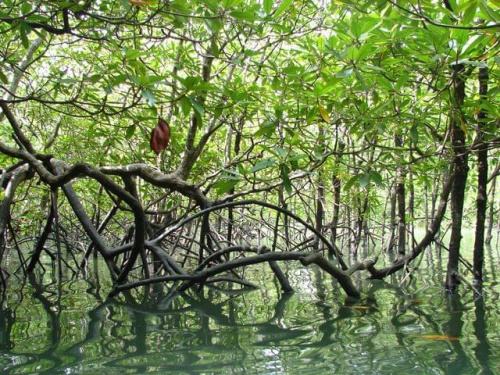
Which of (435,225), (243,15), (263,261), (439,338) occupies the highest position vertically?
(243,15)

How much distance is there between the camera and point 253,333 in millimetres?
2369

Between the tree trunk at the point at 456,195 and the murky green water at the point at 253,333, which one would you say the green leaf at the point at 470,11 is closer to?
the murky green water at the point at 253,333

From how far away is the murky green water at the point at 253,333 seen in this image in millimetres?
1857

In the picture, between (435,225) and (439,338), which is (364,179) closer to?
(439,338)

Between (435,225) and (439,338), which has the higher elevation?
(435,225)

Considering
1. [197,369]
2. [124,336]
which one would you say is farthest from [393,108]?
[124,336]

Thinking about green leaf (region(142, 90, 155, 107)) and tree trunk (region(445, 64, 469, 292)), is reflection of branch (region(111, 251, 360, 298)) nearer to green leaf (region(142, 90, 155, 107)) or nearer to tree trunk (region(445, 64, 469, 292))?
tree trunk (region(445, 64, 469, 292))

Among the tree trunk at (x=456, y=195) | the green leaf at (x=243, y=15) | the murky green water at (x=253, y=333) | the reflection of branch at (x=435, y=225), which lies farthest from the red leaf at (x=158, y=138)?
the reflection of branch at (x=435, y=225)

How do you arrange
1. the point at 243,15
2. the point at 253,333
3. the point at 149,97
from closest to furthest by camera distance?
the point at 243,15 < the point at 149,97 < the point at 253,333

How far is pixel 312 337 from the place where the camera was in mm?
2264

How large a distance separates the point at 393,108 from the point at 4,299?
295 centimetres

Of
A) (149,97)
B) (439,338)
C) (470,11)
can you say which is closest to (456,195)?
(439,338)

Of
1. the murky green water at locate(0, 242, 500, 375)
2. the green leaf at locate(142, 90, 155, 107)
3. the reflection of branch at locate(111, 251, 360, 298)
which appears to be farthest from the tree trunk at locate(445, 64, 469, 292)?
the green leaf at locate(142, 90, 155, 107)

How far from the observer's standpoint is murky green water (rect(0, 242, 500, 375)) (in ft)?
6.09
